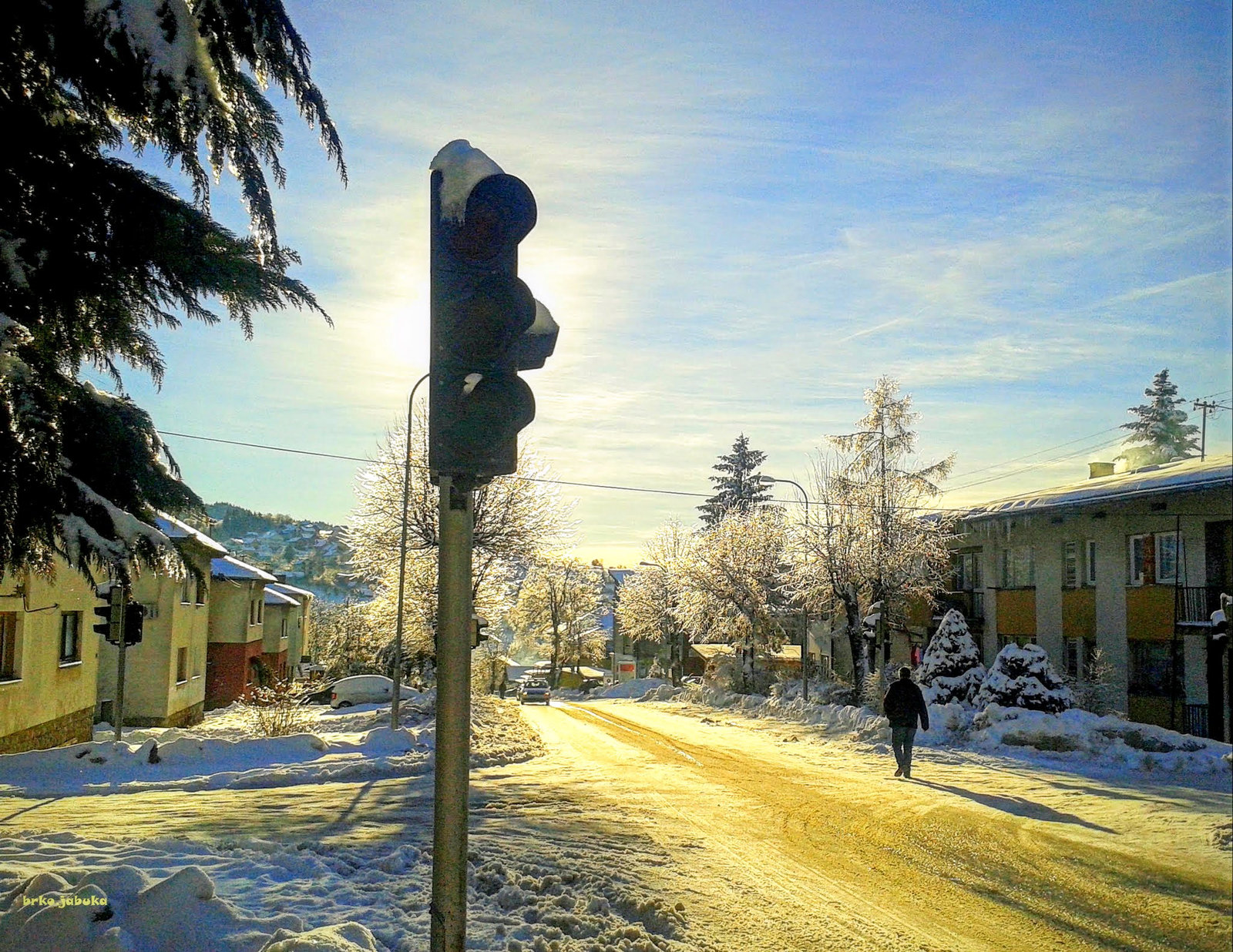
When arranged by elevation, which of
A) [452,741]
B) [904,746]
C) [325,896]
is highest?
[452,741]

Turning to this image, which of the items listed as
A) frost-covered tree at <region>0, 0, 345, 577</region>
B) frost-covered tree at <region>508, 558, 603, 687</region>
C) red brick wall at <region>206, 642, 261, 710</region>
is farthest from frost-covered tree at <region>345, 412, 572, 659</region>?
frost-covered tree at <region>508, 558, 603, 687</region>

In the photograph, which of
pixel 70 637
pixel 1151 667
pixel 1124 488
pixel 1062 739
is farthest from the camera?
pixel 1151 667

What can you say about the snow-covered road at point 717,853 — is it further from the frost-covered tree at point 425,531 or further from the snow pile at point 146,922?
the frost-covered tree at point 425,531

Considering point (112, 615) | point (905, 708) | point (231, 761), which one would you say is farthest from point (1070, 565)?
point (112, 615)

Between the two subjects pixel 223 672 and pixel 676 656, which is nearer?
pixel 223 672

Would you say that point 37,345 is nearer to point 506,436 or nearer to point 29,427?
point 29,427

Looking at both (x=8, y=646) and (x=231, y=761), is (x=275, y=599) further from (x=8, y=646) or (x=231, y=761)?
(x=231, y=761)

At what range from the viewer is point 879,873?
28.5ft

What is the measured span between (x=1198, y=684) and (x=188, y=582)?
2416 cm

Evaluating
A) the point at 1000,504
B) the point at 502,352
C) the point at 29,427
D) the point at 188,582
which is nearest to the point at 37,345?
the point at 29,427

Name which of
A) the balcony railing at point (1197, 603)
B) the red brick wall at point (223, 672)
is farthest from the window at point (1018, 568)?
the red brick wall at point (223, 672)

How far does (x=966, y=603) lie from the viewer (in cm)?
Answer: 3503

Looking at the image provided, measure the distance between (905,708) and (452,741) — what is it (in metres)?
13.4

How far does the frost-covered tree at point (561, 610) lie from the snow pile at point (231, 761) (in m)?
55.4
